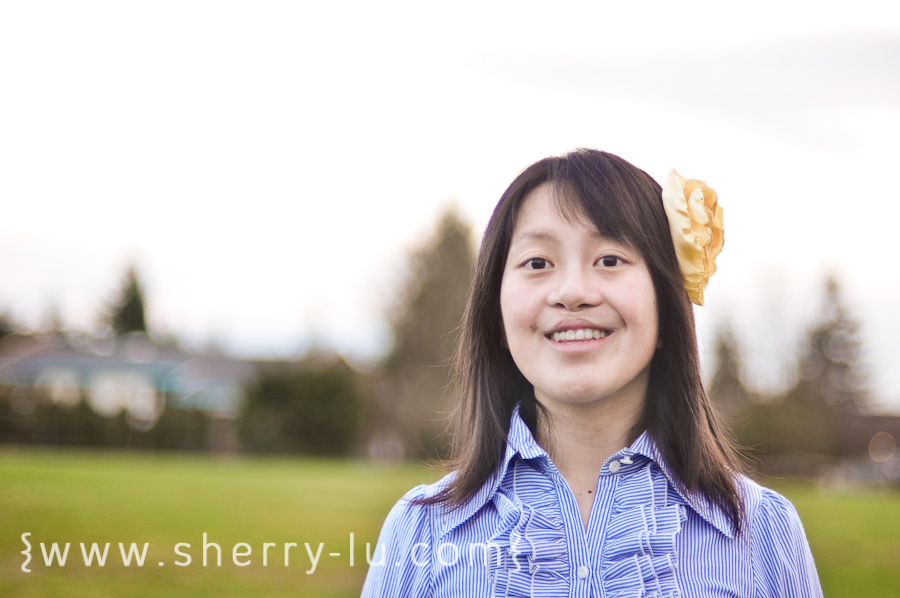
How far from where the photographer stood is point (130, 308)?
74.5 m

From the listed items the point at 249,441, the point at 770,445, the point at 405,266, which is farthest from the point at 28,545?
the point at 405,266

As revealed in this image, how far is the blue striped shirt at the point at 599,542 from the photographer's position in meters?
1.90

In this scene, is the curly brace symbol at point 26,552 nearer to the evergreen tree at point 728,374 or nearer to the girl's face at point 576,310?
the girl's face at point 576,310

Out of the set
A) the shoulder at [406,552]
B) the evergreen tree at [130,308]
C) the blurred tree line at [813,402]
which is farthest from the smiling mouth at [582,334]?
the evergreen tree at [130,308]

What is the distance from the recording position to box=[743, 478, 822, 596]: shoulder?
1.95 metres

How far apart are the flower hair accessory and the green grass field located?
4.16 metres

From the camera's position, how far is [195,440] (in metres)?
34.6

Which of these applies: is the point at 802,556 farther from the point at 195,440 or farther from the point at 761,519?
the point at 195,440

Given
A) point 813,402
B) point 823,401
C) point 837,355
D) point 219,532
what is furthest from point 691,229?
point 837,355

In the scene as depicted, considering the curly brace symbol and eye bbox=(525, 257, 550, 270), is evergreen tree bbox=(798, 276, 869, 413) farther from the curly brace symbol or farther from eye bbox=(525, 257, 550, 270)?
eye bbox=(525, 257, 550, 270)

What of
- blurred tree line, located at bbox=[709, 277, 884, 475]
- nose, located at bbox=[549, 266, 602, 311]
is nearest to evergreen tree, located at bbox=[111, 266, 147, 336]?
blurred tree line, located at bbox=[709, 277, 884, 475]

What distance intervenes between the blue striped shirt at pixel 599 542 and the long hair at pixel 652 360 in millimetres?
59

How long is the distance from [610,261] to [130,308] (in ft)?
258

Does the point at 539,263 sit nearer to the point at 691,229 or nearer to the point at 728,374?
the point at 691,229
